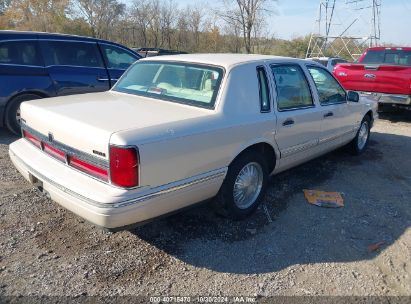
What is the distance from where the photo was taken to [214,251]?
3246 millimetres

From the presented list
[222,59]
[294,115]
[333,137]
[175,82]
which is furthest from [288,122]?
[333,137]

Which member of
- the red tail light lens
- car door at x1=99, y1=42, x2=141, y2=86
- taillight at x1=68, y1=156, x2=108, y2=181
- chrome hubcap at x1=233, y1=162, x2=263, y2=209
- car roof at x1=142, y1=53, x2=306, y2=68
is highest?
car door at x1=99, y1=42, x2=141, y2=86

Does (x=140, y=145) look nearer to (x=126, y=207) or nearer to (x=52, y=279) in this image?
(x=126, y=207)

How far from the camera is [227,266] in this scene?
3055mm

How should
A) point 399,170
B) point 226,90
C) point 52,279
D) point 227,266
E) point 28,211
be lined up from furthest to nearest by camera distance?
point 399,170 < point 28,211 < point 226,90 < point 227,266 < point 52,279

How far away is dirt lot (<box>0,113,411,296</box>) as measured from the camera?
2799 mm

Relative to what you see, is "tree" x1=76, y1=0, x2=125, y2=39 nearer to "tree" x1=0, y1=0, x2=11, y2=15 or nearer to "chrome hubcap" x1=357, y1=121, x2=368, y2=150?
"tree" x1=0, y1=0, x2=11, y2=15

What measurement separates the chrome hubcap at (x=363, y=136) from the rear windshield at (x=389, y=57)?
4264 mm

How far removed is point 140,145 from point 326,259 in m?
1.88

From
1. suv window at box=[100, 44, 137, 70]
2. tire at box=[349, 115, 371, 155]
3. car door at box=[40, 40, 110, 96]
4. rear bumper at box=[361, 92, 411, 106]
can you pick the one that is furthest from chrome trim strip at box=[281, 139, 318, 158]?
rear bumper at box=[361, 92, 411, 106]

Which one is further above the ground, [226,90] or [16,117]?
[226,90]

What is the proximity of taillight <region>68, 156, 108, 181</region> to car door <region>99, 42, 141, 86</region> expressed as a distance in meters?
4.57

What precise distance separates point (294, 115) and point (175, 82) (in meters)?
1.36

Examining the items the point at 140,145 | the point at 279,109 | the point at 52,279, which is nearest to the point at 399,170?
the point at 279,109
